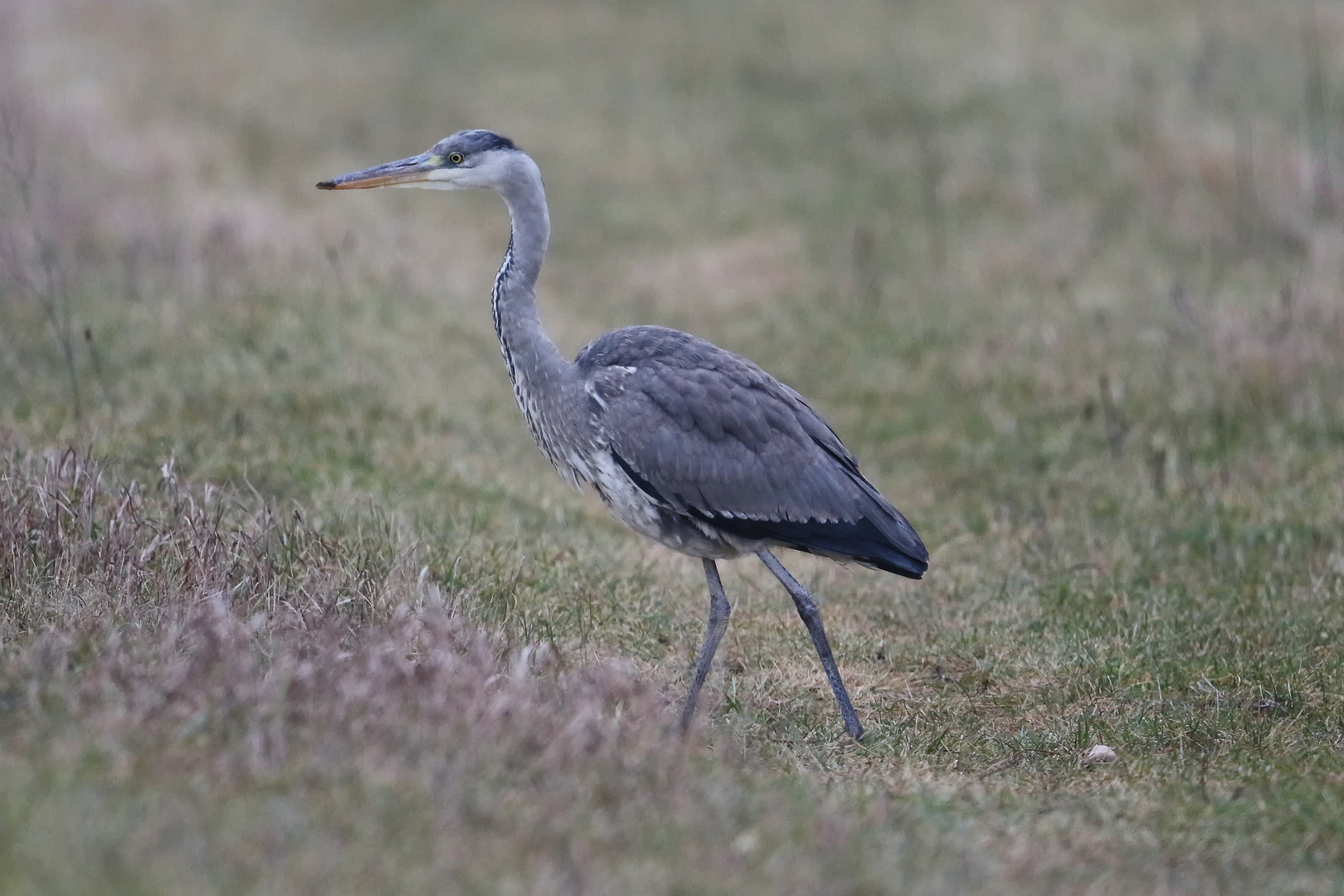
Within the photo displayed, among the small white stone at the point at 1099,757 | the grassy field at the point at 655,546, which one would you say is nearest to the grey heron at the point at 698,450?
the grassy field at the point at 655,546

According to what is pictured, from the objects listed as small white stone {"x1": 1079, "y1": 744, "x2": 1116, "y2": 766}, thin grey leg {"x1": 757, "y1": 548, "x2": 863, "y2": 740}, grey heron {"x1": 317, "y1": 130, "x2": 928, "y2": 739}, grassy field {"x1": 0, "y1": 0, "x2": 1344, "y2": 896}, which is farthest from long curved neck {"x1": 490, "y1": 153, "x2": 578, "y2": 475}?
small white stone {"x1": 1079, "y1": 744, "x2": 1116, "y2": 766}

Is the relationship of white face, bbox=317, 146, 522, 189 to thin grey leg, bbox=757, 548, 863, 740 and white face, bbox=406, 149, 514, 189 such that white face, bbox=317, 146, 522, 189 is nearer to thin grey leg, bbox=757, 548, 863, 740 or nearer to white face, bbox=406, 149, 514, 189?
white face, bbox=406, 149, 514, 189

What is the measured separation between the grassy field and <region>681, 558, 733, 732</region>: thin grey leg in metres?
0.26

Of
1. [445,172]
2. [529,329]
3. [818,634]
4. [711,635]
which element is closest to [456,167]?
[445,172]

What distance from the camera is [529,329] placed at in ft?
21.5

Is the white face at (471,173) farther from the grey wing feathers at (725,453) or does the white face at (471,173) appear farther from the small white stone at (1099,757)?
the small white stone at (1099,757)

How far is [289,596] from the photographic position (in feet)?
20.0

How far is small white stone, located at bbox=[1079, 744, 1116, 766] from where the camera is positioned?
19.0 ft

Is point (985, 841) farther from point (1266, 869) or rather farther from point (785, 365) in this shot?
point (785, 365)

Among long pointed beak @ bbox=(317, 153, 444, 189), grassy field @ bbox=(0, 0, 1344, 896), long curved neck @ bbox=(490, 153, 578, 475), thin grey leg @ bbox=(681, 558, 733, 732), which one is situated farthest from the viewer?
long pointed beak @ bbox=(317, 153, 444, 189)

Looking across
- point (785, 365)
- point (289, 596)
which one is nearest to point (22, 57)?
point (785, 365)

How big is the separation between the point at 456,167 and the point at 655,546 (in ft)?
8.28

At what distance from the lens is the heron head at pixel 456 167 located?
672 cm

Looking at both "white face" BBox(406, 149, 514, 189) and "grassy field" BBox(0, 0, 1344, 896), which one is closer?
"grassy field" BBox(0, 0, 1344, 896)
